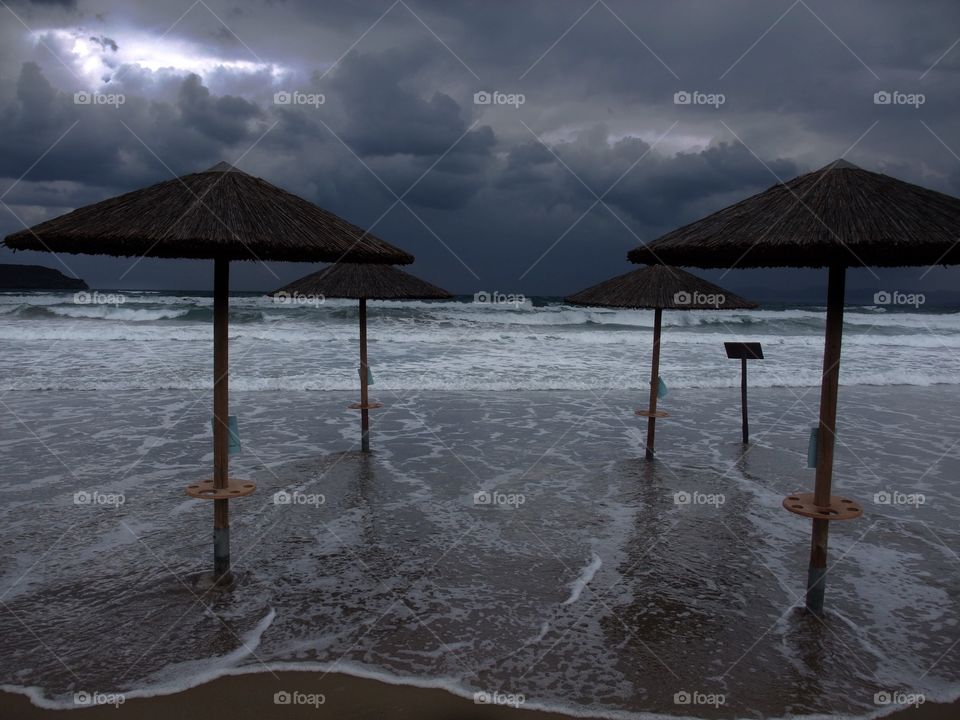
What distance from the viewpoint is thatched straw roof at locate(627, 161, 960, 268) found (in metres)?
3.90

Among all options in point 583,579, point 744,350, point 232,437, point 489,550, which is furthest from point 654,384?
point 232,437

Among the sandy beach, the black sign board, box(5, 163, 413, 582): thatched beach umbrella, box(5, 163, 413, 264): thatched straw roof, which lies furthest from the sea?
box(5, 163, 413, 264): thatched straw roof

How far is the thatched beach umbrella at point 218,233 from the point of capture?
13.6 feet

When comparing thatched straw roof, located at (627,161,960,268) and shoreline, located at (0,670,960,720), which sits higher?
thatched straw roof, located at (627,161,960,268)

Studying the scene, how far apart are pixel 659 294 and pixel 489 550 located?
428cm

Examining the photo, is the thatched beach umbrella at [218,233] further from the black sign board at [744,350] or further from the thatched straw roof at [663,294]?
the black sign board at [744,350]

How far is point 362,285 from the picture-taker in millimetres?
8672

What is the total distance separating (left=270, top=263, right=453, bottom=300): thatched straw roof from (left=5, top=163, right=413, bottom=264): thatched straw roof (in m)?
3.71

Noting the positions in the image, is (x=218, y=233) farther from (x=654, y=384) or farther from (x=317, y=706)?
(x=654, y=384)

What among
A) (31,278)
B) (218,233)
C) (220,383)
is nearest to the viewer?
(218,233)

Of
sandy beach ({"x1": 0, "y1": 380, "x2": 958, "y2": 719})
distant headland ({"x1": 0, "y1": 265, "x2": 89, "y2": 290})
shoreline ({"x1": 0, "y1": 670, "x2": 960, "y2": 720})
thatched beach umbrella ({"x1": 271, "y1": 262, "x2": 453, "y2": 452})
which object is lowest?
shoreline ({"x1": 0, "y1": 670, "x2": 960, "y2": 720})

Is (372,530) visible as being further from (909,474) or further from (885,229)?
(909,474)

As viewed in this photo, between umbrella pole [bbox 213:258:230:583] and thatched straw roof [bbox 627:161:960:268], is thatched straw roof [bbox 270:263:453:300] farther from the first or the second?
thatched straw roof [bbox 627:161:960:268]

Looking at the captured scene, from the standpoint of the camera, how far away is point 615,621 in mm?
4746
